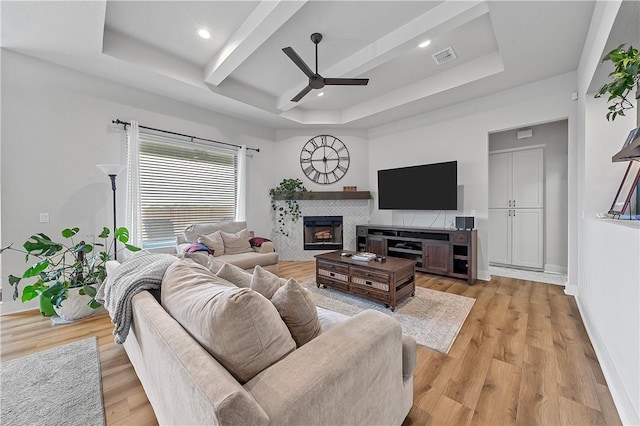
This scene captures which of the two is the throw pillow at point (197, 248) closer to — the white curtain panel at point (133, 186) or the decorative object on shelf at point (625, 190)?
the white curtain panel at point (133, 186)

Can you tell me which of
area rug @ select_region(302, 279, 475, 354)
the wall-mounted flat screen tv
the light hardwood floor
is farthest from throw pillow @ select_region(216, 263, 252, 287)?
the wall-mounted flat screen tv

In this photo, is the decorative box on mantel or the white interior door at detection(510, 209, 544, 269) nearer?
the white interior door at detection(510, 209, 544, 269)

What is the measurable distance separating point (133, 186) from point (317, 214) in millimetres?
3125

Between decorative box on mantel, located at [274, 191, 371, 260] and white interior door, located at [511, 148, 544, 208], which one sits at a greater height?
white interior door, located at [511, 148, 544, 208]

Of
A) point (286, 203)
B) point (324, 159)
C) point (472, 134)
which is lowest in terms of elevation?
point (286, 203)

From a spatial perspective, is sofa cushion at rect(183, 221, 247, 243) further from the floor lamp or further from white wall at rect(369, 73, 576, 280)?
white wall at rect(369, 73, 576, 280)

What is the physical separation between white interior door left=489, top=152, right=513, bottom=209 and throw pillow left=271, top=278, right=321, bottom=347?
189 inches

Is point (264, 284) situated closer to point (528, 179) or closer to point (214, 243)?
point (214, 243)

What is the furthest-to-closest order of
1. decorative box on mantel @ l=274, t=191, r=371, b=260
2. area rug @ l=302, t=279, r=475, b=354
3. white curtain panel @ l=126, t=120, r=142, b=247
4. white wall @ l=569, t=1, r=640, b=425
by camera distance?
1. decorative box on mantel @ l=274, t=191, r=371, b=260
2. white curtain panel @ l=126, t=120, r=142, b=247
3. area rug @ l=302, t=279, r=475, b=354
4. white wall @ l=569, t=1, r=640, b=425

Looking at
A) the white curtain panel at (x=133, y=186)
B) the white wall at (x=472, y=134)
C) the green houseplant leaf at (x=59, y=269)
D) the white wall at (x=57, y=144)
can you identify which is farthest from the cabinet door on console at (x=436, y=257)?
the white wall at (x=57, y=144)

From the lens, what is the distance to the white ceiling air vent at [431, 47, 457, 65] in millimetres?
3137

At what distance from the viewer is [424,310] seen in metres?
2.71

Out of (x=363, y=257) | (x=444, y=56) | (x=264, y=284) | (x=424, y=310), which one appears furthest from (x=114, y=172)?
(x=444, y=56)

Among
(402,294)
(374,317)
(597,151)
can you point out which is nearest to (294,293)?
(374,317)
